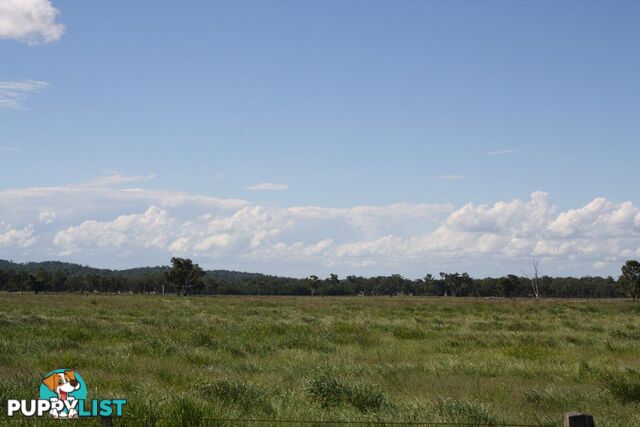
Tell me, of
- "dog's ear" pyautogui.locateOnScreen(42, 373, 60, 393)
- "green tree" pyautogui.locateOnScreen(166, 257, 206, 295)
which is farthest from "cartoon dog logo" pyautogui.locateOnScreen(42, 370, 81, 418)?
"green tree" pyautogui.locateOnScreen(166, 257, 206, 295)

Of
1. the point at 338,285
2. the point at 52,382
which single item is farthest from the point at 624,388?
the point at 338,285

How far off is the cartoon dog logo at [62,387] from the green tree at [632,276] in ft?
294

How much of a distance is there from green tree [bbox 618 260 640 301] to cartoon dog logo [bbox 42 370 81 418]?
89.7 meters

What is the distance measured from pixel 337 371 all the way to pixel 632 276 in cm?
8365

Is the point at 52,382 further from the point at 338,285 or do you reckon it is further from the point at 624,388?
the point at 338,285

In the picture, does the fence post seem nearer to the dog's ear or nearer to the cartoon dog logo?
the cartoon dog logo

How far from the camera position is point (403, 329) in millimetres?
24891

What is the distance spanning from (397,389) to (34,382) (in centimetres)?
662

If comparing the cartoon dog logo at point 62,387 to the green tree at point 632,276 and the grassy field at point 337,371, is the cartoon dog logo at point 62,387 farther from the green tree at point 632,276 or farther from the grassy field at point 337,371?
the green tree at point 632,276

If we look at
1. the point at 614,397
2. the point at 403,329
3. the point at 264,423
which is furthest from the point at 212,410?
the point at 403,329

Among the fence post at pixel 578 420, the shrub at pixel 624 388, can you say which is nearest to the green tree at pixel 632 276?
the shrub at pixel 624 388

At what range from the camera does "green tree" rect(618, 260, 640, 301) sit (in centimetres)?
8606

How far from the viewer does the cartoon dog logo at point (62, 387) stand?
301 inches

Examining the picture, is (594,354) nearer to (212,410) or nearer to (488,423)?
(488,423)
